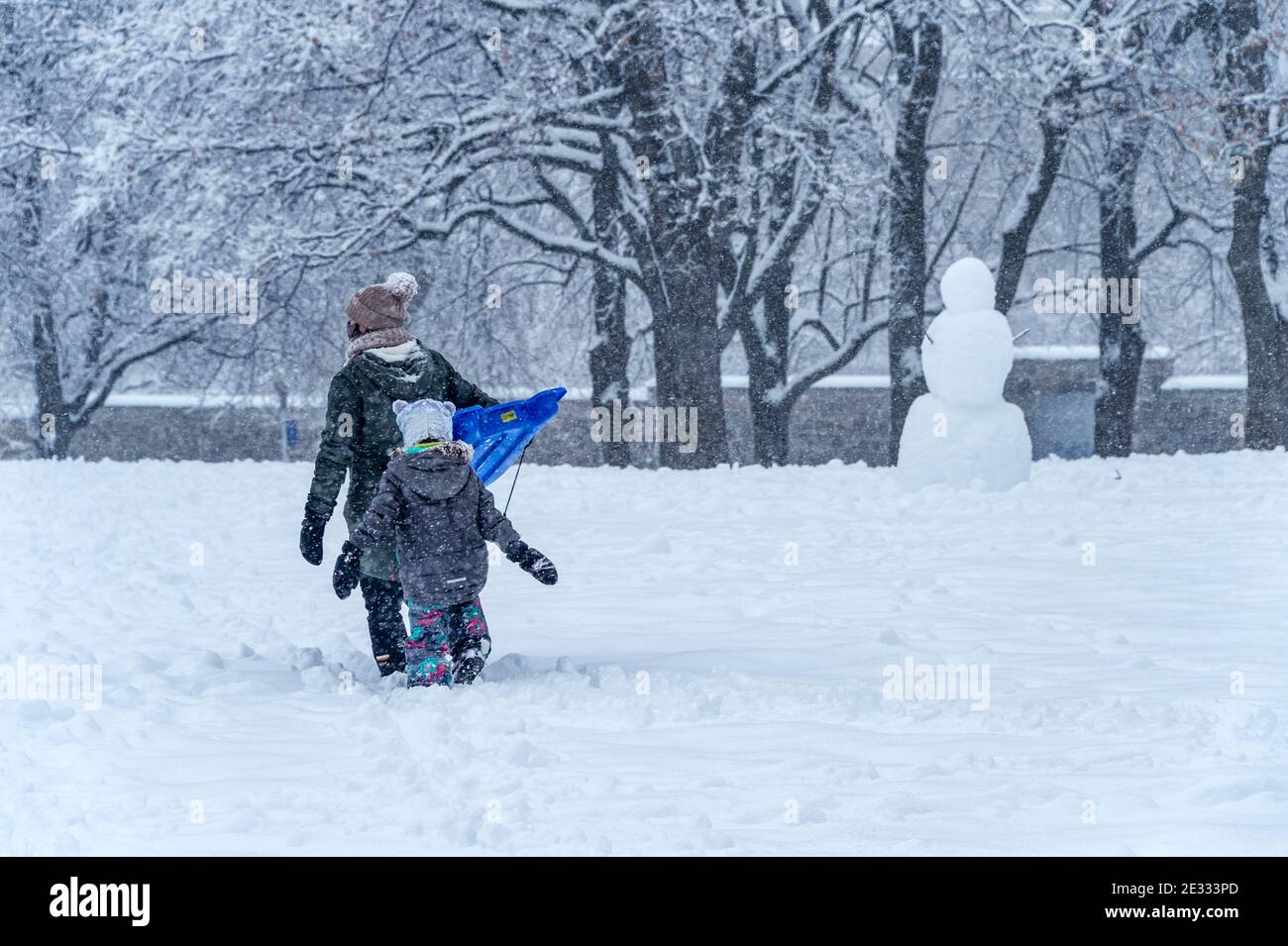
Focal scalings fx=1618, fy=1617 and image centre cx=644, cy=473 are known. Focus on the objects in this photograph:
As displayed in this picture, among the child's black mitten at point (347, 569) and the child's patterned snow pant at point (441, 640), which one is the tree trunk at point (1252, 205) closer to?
the child's patterned snow pant at point (441, 640)

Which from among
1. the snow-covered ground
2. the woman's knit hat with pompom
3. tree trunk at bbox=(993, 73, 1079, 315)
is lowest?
the snow-covered ground

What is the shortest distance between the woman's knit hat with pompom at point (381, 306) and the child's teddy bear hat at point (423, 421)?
47 cm

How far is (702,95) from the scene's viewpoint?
18359 mm

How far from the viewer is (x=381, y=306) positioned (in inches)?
272

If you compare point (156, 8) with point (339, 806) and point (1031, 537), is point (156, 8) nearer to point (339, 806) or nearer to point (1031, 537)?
point (1031, 537)

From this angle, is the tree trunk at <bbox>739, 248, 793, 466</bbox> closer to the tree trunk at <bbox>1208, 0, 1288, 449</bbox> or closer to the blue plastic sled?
the tree trunk at <bbox>1208, 0, 1288, 449</bbox>

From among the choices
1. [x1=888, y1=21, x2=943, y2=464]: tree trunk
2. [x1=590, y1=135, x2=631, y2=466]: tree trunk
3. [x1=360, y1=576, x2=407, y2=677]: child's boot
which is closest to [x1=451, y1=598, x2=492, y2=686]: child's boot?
[x1=360, y1=576, x2=407, y2=677]: child's boot

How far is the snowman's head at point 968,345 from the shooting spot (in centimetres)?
1452

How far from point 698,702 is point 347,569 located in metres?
1.57

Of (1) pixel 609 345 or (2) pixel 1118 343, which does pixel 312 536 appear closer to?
(1) pixel 609 345

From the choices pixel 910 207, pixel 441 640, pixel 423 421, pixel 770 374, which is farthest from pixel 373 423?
pixel 770 374

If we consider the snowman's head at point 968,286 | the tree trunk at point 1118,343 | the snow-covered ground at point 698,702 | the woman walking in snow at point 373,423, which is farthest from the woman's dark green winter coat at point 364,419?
the tree trunk at point 1118,343

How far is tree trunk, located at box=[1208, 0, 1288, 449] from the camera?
18.5 meters

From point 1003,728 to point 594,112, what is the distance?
13.2 metres
